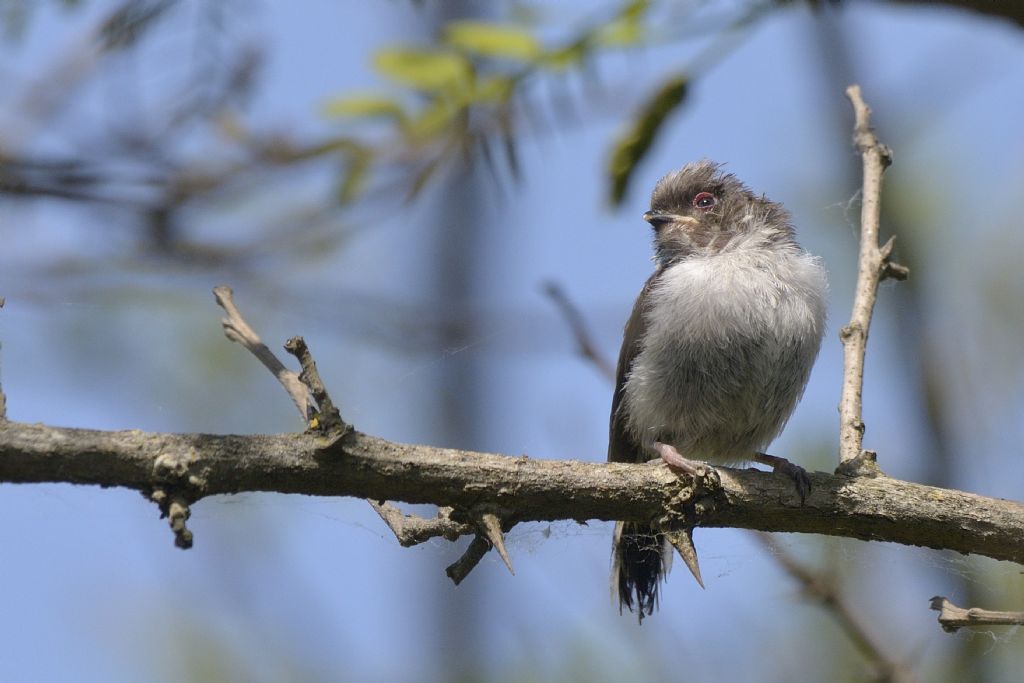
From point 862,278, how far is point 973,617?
4.73ft

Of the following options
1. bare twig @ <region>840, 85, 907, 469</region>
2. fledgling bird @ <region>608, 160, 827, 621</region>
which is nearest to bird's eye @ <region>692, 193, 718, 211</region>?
fledgling bird @ <region>608, 160, 827, 621</region>

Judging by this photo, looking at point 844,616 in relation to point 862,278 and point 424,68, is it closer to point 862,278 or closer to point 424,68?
point 862,278

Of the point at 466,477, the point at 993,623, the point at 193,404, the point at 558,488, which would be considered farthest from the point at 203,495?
the point at 193,404

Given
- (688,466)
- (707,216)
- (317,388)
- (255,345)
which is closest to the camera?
(317,388)

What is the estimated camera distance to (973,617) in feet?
8.61

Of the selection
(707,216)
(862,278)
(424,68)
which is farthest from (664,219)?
(424,68)

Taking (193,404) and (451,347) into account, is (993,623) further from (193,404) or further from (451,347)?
(193,404)

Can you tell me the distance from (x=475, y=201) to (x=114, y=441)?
822 cm

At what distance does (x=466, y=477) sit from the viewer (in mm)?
2586

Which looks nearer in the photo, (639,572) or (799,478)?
(799,478)

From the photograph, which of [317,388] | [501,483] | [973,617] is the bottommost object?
[973,617]

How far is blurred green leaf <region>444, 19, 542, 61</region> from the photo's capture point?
3256 millimetres

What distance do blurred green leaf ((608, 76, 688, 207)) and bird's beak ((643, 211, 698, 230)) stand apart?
5.39 ft

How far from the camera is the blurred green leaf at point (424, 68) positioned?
3268 mm
